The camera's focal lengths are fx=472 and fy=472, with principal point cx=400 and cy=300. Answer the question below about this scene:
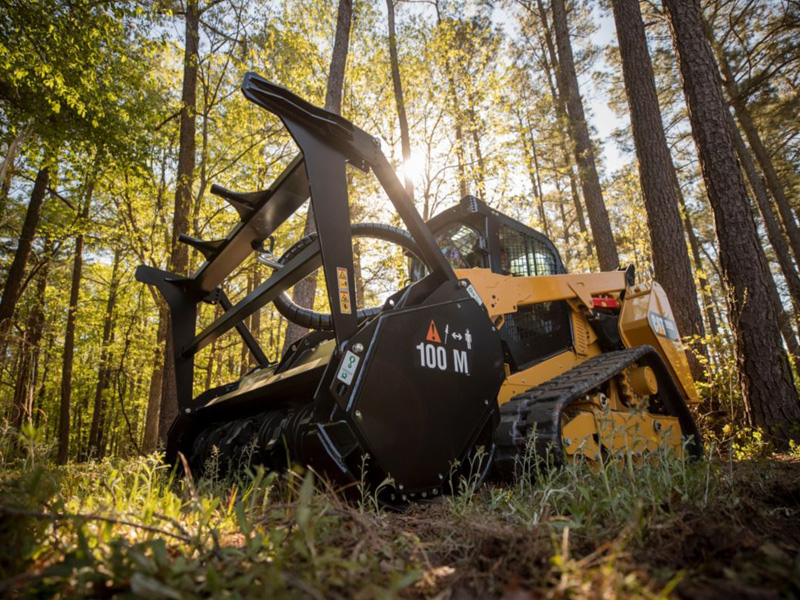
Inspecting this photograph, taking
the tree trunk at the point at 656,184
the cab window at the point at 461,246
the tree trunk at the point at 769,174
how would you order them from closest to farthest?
the cab window at the point at 461,246, the tree trunk at the point at 656,184, the tree trunk at the point at 769,174

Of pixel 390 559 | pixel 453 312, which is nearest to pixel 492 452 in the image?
pixel 453 312

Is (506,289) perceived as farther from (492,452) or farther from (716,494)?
(716,494)

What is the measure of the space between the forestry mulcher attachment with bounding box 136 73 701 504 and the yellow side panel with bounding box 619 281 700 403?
0.06 feet

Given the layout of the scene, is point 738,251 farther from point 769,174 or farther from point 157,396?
point 769,174

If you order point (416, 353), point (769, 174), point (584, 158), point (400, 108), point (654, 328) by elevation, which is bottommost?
point (416, 353)

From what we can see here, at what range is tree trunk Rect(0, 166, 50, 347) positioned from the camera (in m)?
10.0

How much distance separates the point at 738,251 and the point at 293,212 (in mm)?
4917

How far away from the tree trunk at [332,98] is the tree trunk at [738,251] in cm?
520

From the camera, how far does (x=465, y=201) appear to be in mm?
4102

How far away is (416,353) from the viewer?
2.76 meters

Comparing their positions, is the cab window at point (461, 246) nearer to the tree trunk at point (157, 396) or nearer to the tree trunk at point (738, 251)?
the tree trunk at point (738, 251)

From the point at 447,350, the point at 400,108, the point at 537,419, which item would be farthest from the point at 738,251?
the point at 400,108

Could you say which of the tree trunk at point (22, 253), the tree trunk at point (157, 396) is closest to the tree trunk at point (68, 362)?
the tree trunk at point (22, 253)

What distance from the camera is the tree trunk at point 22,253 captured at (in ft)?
32.8
